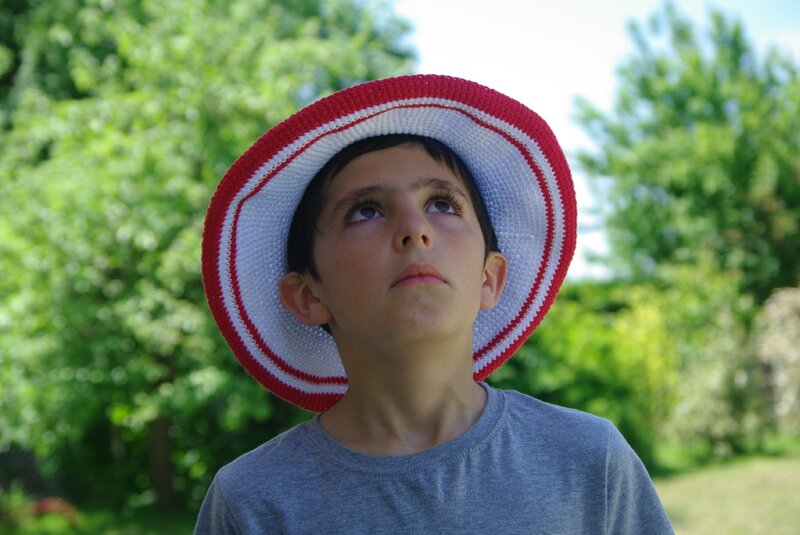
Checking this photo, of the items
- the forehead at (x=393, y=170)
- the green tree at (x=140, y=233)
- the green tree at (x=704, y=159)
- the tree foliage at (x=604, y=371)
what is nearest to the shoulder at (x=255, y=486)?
the forehead at (x=393, y=170)

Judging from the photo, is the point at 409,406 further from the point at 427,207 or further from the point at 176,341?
the point at 176,341

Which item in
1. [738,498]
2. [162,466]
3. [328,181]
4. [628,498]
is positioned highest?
[328,181]

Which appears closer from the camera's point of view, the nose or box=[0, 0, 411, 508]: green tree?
the nose

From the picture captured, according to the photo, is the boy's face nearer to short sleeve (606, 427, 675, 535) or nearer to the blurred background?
short sleeve (606, 427, 675, 535)

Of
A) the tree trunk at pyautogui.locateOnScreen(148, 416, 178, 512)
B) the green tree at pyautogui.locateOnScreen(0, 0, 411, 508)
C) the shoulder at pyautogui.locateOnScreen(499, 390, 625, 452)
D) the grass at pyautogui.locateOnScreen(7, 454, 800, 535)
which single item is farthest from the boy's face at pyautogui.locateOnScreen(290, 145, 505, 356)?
the tree trunk at pyautogui.locateOnScreen(148, 416, 178, 512)

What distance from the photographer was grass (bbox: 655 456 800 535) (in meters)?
6.49

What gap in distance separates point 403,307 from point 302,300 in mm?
327

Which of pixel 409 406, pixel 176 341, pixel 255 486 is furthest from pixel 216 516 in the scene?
pixel 176 341

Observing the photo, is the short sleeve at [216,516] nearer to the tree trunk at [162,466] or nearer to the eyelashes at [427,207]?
the eyelashes at [427,207]

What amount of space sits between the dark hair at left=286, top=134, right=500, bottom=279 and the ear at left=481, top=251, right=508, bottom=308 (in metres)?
0.02

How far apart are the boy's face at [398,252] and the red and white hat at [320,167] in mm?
86

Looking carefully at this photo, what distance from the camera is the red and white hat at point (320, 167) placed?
1603mm

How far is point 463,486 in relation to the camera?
146 cm

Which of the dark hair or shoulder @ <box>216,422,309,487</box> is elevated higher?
the dark hair
